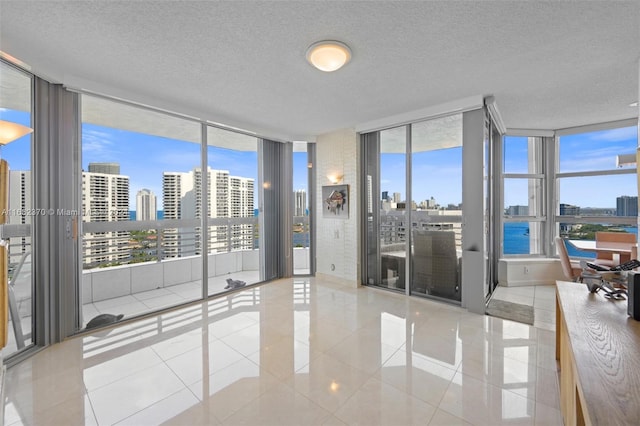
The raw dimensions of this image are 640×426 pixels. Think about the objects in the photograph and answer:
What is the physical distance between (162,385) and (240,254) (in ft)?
12.4

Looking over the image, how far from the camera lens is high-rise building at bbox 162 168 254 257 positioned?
186 inches

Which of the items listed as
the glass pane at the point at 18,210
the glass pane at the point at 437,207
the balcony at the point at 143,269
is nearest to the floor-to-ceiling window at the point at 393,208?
the glass pane at the point at 437,207

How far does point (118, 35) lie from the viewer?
2148mm

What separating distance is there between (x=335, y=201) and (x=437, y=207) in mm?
1749

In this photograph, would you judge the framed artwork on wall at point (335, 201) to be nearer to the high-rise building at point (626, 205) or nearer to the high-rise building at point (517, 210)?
the high-rise building at point (517, 210)

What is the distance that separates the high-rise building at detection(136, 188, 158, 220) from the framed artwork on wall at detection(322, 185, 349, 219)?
2942mm

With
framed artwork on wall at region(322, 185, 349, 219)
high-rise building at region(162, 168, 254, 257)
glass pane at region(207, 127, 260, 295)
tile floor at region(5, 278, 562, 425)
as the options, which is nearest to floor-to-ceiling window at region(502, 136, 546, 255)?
tile floor at region(5, 278, 562, 425)

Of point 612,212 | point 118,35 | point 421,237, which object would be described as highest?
point 118,35

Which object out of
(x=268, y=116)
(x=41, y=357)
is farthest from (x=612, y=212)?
(x=41, y=357)

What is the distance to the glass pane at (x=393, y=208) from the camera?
428 cm

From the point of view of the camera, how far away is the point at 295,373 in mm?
2232

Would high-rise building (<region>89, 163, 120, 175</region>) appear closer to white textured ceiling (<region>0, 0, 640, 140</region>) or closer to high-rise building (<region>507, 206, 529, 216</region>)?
white textured ceiling (<region>0, 0, 640, 140</region>)

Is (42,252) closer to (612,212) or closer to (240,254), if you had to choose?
(240,254)

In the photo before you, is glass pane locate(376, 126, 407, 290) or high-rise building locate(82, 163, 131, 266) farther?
glass pane locate(376, 126, 407, 290)
